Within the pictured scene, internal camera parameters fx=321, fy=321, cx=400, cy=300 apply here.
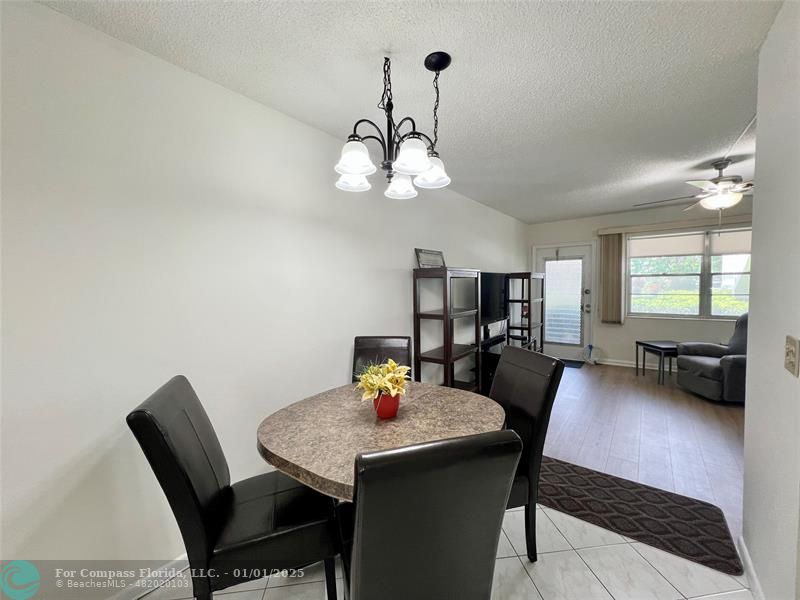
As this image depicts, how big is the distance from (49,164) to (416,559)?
1.87 metres

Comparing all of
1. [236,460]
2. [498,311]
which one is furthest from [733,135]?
[236,460]

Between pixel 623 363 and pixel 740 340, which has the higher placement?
pixel 740 340

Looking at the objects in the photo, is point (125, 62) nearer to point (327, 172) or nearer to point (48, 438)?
point (327, 172)

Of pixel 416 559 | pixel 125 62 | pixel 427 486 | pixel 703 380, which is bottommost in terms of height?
pixel 703 380

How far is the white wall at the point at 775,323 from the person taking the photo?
109 centimetres

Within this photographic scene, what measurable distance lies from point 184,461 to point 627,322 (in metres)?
6.00

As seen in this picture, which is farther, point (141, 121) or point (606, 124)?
point (606, 124)

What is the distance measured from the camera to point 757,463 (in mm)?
1404

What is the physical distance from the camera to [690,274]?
468cm

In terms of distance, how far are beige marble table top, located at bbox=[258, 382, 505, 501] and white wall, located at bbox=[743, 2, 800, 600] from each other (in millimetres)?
967

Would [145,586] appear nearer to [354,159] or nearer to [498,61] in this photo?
[354,159]

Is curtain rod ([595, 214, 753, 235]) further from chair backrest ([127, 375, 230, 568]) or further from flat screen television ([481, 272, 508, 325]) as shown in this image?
chair backrest ([127, 375, 230, 568])

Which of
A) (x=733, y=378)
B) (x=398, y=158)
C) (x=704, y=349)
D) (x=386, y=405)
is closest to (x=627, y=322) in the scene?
(x=704, y=349)

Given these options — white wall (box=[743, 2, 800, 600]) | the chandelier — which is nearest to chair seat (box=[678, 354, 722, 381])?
white wall (box=[743, 2, 800, 600])
